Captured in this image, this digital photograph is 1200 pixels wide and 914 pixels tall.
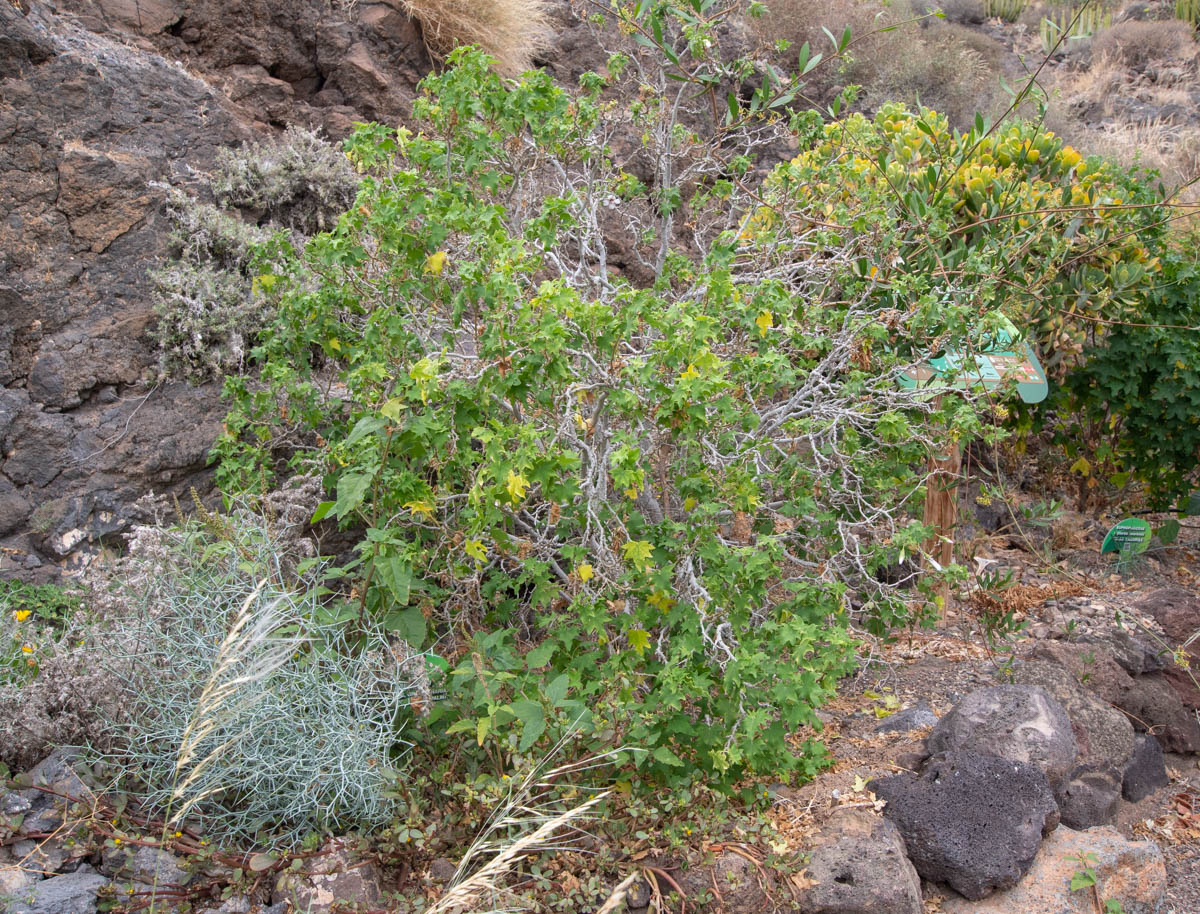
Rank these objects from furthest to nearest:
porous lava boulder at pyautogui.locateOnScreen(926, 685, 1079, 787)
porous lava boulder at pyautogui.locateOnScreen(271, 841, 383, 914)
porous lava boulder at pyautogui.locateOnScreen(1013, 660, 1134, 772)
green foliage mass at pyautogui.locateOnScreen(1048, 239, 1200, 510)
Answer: green foliage mass at pyautogui.locateOnScreen(1048, 239, 1200, 510) < porous lava boulder at pyautogui.locateOnScreen(1013, 660, 1134, 772) < porous lava boulder at pyautogui.locateOnScreen(926, 685, 1079, 787) < porous lava boulder at pyautogui.locateOnScreen(271, 841, 383, 914)

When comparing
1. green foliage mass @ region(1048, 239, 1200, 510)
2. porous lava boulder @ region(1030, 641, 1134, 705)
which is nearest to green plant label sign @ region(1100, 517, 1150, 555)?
green foliage mass @ region(1048, 239, 1200, 510)

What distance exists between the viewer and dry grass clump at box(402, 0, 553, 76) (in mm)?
6102

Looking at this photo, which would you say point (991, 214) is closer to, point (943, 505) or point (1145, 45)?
point (943, 505)

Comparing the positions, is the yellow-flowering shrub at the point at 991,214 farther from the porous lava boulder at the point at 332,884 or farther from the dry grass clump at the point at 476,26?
the dry grass clump at the point at 476,26

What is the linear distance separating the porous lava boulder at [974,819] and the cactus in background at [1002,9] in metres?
13.9

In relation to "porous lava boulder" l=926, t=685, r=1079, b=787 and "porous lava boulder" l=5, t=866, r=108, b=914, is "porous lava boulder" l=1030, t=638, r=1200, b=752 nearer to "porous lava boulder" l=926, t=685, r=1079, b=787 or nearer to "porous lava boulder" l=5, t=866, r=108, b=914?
"porous lava boulder" l=926, t=685, r=1079, b=787

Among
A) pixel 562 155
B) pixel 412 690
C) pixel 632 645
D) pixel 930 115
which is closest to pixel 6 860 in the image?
pixel 412 690

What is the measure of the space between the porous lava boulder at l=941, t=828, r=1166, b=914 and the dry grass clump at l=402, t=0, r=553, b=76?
17.2 feet

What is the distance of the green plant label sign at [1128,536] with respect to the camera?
14.9 feet

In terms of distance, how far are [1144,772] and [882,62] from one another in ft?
25.6

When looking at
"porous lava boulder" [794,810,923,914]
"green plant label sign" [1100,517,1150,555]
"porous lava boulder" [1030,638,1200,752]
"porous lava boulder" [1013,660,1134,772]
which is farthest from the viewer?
"green plant label sign" [1100,517,1150,555]

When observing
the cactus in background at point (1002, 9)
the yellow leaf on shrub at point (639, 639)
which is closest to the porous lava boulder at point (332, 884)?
the yellow leaf on shrub at point (639, 639)

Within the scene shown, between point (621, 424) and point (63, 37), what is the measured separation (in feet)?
11.6

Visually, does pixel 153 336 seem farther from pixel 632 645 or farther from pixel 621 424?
pixel 632 645
